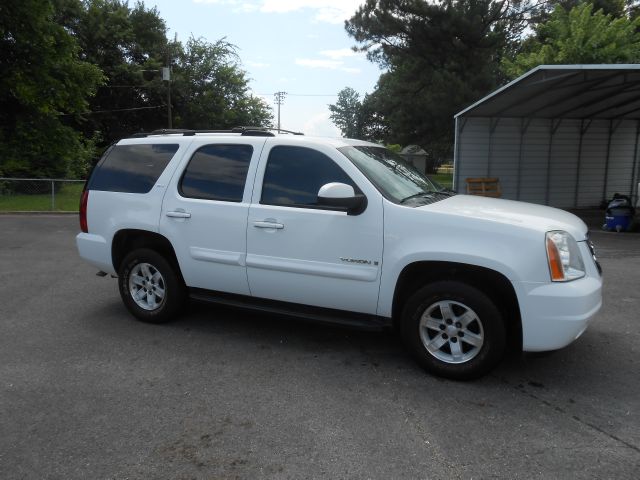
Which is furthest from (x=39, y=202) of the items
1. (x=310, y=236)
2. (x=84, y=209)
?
(x=310, y=236)

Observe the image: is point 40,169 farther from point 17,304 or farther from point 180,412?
point 180,412

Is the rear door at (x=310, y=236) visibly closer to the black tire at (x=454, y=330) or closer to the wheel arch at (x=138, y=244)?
the black tire at (x=454, y=330)

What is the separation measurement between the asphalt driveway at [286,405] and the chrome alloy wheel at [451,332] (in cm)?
24

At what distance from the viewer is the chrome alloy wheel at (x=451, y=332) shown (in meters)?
3.92

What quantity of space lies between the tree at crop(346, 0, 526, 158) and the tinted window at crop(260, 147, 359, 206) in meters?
24.2

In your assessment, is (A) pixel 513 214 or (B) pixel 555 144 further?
(B) pixel 555 144

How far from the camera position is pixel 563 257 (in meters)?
3.72

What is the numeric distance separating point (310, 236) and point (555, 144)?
1540cm

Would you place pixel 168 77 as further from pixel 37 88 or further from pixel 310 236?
pixel 310 236

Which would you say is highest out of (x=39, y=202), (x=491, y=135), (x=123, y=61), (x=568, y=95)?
(x=123, y=61)

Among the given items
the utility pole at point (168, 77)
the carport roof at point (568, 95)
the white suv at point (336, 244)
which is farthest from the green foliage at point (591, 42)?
the utility pole at point (168, 77)

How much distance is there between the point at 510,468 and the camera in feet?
9.58

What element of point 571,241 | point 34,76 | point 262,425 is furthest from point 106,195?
point 34,76

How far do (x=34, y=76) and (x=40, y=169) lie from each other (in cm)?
401
